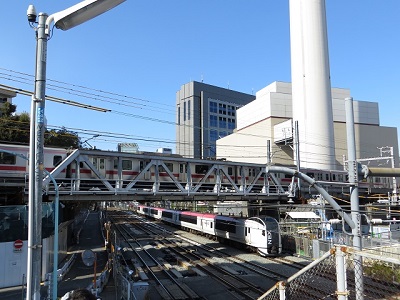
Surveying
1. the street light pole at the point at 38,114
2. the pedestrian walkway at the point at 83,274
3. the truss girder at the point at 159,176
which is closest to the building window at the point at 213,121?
the truss girder at the point at 159,176

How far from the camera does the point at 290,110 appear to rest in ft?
227

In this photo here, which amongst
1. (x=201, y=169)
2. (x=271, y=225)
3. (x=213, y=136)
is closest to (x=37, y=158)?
(x=271, y=225)

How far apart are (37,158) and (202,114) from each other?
112m

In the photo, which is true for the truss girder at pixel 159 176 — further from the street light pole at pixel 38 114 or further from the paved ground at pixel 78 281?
the street light pole at pixel 38 114

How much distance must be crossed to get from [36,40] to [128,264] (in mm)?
23418

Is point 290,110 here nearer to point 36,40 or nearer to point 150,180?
point 150,180

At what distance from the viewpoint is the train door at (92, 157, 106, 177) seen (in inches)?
1037

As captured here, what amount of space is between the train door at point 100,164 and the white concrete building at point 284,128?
138 ft

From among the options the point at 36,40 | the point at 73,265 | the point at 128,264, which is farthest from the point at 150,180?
the point at 36,40

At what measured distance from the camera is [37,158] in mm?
6664

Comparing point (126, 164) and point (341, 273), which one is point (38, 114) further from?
point (126, 164)

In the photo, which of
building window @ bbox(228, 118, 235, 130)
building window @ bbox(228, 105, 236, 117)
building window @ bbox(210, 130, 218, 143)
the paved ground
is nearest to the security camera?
the paved ground

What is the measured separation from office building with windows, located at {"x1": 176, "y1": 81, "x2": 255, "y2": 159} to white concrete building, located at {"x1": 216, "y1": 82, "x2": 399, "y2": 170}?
40.9 m

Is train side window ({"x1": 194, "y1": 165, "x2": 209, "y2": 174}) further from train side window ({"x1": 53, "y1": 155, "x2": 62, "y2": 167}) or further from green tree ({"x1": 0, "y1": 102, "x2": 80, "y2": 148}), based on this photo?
green tree ({"x1": 0, "y1": 102, "x2": 80, "y2": 148})
